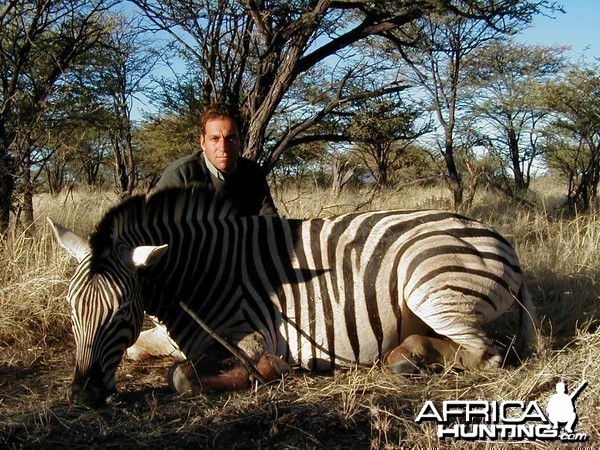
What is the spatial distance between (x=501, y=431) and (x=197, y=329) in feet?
5.11

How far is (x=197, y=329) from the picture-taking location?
118 inches

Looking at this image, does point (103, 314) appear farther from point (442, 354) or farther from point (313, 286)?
point (442, 354)

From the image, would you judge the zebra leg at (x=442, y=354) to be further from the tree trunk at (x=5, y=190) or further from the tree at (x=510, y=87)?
the tree at (x=510, y=87)

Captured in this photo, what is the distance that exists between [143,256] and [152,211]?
472 mm

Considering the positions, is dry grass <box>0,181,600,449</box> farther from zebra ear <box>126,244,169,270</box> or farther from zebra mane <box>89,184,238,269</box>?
zebra mane <box>89,184,238,269</box>

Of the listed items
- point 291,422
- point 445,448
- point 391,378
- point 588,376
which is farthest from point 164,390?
point 588,376

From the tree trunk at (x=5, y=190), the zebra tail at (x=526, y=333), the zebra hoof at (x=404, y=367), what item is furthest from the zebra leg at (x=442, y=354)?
the tree trunk at (x=5, y=190)

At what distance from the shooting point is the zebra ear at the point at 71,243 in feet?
9.38

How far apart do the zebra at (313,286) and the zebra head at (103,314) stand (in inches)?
3.0

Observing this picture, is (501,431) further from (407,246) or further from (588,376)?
(407,246)

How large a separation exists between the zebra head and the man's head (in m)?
1.21

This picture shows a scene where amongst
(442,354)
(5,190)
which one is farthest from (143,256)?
(5,190)

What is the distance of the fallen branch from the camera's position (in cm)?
273

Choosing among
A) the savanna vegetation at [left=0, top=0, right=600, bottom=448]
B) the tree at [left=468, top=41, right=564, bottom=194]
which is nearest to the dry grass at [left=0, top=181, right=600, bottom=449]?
the savanna vegetation at [left=0, top=0, right=600, bottom=448]
